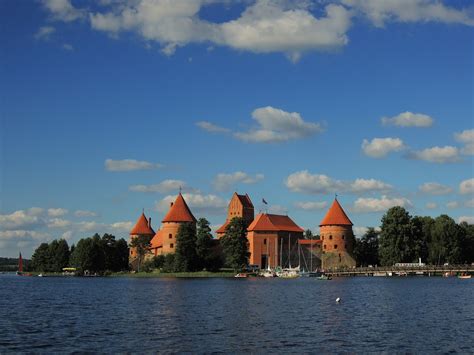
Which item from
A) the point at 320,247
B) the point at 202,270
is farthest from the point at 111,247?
the point at 320,247

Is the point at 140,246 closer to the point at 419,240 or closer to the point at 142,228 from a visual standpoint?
the point at 142,228

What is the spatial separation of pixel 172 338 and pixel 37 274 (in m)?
107

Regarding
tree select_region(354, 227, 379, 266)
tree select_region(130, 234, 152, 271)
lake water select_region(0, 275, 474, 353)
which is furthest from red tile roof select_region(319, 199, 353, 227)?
lake water select_region(0, 275, 474, 353)

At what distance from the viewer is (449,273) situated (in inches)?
3467

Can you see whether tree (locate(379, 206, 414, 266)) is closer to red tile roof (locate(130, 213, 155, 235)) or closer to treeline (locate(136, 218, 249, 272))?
treeline (locate(136, 218, 249, 272))

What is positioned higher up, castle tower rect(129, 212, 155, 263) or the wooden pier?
castle tower rect(129, 212, 155, 263)

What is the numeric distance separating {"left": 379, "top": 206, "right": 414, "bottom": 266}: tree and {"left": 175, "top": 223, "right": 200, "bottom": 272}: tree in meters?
26.5

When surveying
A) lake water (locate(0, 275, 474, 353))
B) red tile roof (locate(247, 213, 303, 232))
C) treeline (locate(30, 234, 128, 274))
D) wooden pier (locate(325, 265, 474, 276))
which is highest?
red tile roof (locate(247, 213, 303, 232))

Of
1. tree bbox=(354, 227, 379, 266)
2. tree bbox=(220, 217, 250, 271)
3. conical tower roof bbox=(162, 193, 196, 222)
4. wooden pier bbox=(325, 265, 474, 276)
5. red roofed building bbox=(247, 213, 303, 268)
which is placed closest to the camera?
wooden pier bbox=(325, 265, 474, 276)

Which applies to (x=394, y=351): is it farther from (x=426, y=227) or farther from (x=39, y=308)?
(x=426, y=227)

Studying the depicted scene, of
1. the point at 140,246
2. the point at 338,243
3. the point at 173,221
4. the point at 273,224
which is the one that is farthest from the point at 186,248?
the point at 338,243

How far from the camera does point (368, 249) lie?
106250mm

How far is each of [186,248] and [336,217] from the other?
27237 mm

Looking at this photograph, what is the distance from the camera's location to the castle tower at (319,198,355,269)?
101m
